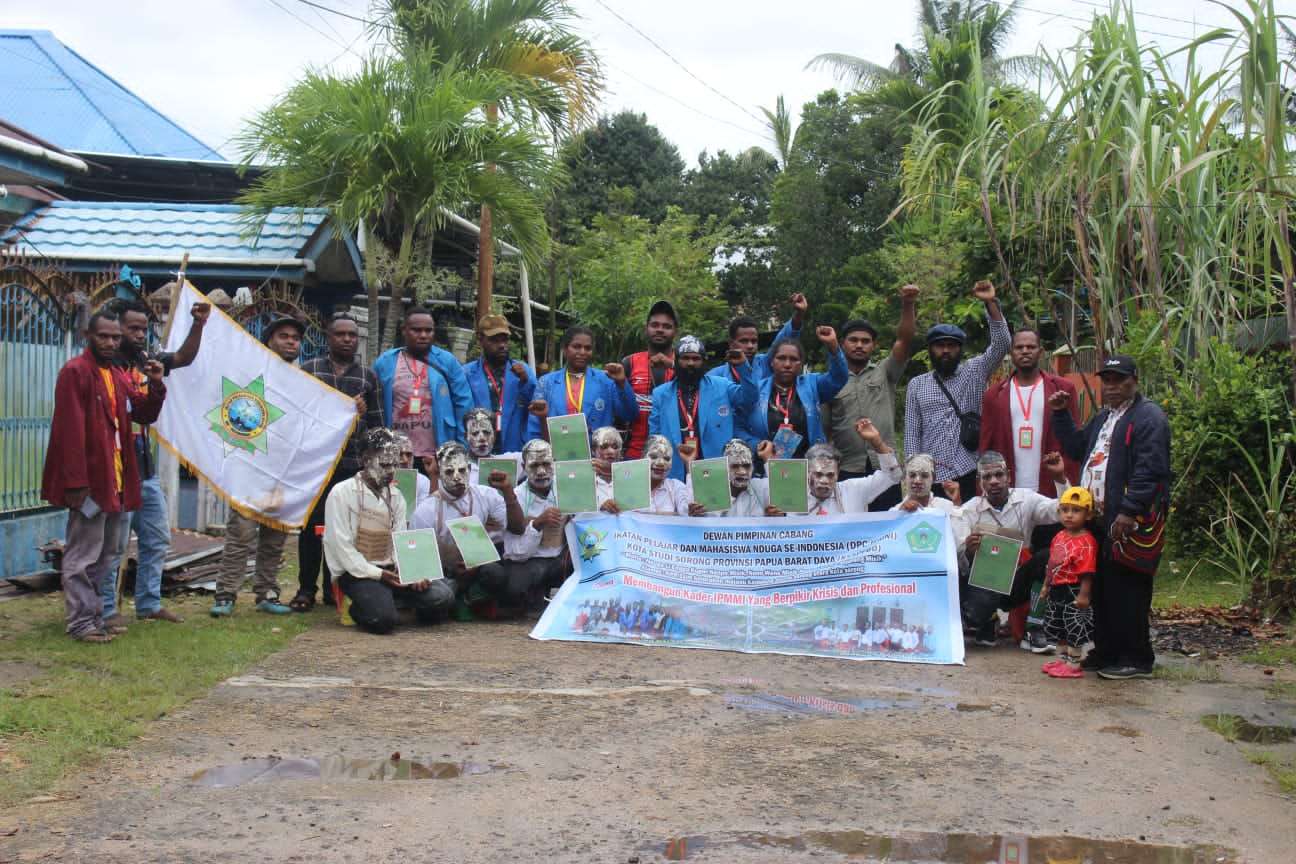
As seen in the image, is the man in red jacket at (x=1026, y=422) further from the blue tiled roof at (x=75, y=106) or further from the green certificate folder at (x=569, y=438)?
the blue tiled roof at (x=75, y=106)

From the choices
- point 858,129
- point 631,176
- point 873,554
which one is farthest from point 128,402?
point 631,176

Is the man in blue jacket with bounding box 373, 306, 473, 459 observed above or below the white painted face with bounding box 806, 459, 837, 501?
above

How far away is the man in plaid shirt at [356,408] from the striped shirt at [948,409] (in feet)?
11.7

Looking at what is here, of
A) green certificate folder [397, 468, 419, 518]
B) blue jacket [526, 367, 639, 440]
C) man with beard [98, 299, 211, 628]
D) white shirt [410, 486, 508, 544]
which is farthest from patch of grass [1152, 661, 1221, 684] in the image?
man with beard [98, 299, 211, 628]

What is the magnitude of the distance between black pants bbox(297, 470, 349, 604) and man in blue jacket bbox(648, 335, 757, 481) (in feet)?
7.24

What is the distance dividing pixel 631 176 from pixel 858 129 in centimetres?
1317

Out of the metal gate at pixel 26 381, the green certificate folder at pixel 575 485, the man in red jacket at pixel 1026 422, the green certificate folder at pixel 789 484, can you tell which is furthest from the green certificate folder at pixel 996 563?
the metal gate at pixel 26 381

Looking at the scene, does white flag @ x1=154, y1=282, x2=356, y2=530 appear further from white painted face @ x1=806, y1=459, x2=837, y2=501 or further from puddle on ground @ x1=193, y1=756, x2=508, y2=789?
puddle on ground @ x1=193, y1=756, x2=508, y2=789

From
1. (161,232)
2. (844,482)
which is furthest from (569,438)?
(161,232)

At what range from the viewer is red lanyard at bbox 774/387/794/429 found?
9.02 m

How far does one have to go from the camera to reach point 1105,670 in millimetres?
7219

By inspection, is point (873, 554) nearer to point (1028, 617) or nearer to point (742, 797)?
point (1028, 617)

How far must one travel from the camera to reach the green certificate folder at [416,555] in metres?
8.18

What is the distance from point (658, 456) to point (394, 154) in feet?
19.1
